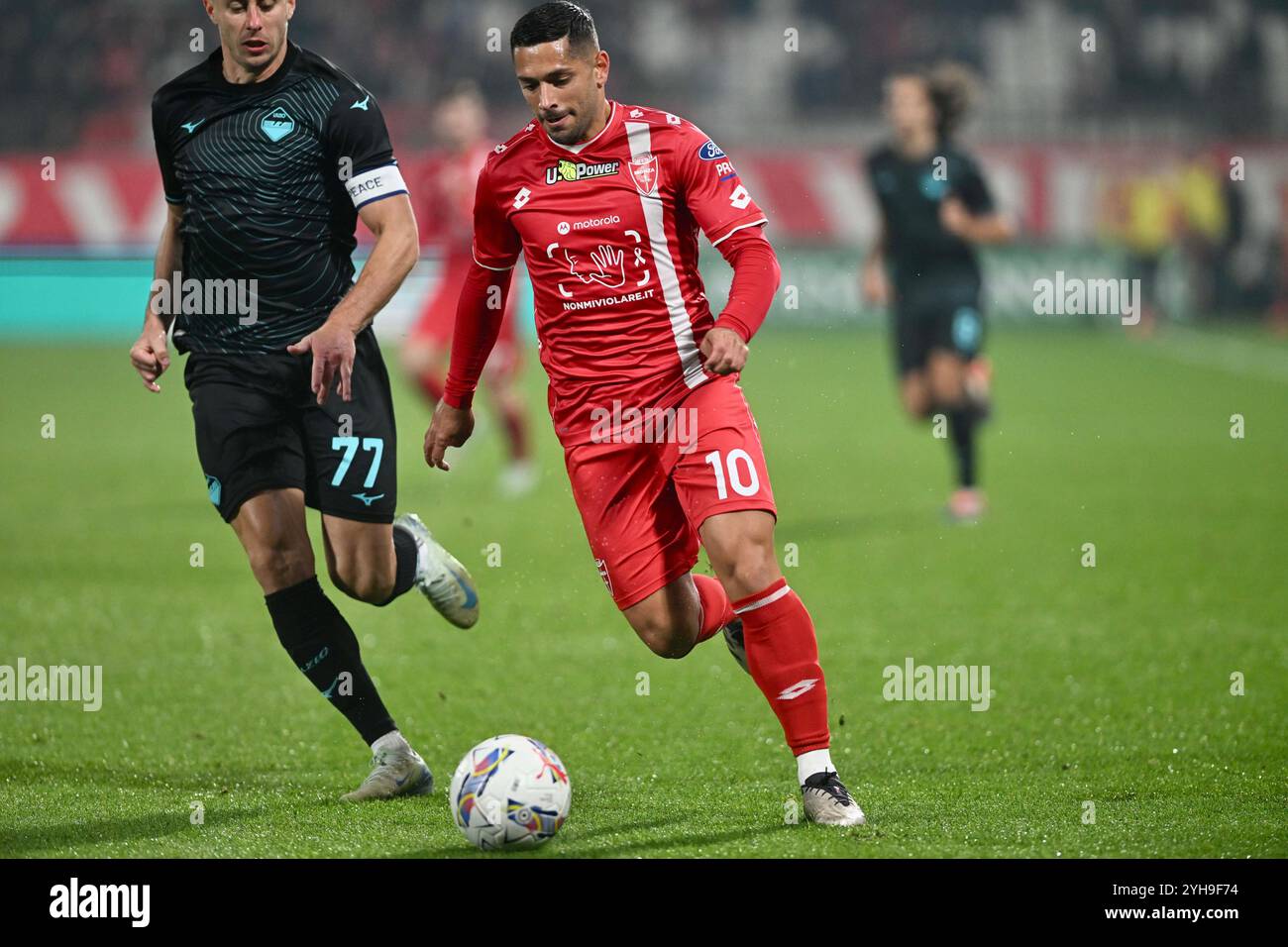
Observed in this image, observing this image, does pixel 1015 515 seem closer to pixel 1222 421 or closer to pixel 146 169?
pixel 1222 421

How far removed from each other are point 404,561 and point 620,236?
4.54 feet

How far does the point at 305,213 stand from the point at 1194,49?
26.4 meters

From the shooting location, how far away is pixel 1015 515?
10.6m

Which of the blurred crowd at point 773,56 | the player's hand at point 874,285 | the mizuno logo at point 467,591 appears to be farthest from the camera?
the blurred crowd at point 773,56

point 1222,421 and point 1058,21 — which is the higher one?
point 1058,21

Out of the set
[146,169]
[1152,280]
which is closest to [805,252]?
[1152,280]

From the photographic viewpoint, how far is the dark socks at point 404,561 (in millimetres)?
5430

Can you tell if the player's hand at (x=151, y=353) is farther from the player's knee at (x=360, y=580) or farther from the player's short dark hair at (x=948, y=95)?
the player's short dark hair at (x=948, y=95)

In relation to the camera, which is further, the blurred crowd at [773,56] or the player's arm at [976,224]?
the blurred crowd at [773,56]

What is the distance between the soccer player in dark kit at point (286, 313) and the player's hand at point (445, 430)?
0.42 ft

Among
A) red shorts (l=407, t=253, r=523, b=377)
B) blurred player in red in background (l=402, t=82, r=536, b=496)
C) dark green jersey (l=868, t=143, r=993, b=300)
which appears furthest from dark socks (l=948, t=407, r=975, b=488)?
red shorts (l=407, t=253, r=523, b=377)

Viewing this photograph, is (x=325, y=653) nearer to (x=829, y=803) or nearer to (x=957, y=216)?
(x=829, y=803)

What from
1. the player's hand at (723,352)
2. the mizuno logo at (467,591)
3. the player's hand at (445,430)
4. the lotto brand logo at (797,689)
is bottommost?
the lotto brand logo at (797,689)

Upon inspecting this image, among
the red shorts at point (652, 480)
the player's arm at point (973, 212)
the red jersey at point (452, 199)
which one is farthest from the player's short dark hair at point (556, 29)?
the red jersey at point (452, 199)
